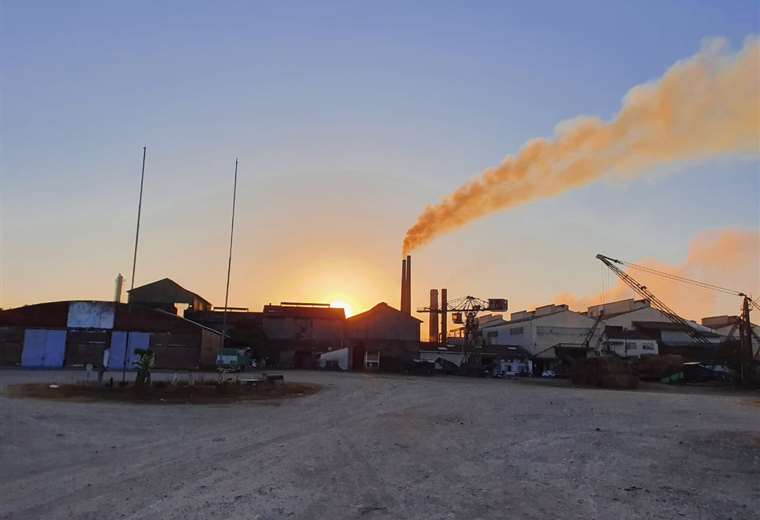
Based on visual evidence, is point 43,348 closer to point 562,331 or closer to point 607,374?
point 607,374

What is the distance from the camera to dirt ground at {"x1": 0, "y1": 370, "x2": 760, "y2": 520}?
9203mm

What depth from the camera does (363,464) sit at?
1255cm

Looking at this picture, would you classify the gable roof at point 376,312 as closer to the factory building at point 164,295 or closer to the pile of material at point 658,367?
the factory building at point 164,295

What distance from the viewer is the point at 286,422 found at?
19234 mm

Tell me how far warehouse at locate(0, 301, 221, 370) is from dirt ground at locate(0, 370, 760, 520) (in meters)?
39.7

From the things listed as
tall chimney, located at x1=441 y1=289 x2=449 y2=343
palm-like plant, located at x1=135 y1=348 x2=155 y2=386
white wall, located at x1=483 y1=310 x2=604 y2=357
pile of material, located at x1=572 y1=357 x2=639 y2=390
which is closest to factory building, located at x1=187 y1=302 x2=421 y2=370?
white wall, located at x1=483 y1=310 x2=604 y2=357

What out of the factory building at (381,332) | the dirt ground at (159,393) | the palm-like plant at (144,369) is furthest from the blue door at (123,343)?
the palm-like plant at (144,369)

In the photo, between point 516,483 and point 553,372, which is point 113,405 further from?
point 553,372

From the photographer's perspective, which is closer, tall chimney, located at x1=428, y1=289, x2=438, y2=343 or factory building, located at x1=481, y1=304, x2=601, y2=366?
factory building, located at x1=481, y1=304, x2=601, y2=366

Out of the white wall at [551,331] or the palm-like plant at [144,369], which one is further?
the white wall at [551,331]

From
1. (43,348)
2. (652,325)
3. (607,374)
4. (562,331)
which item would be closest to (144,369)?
(607,374)

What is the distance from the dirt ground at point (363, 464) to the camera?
30.2 feet

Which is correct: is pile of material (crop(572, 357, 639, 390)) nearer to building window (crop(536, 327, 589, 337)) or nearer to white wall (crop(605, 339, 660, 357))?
white wall (crop(605, 339, 660, 357))

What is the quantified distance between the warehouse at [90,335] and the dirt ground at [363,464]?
39703mm
